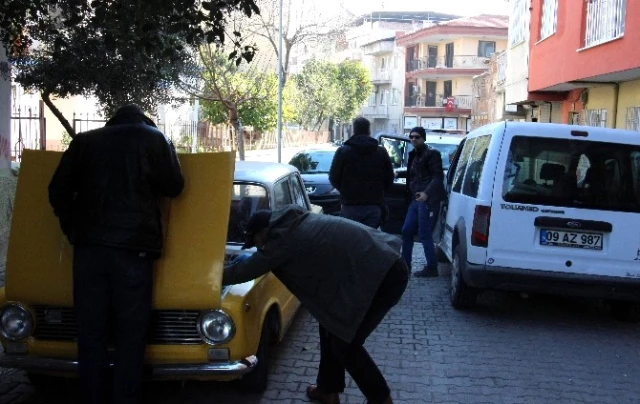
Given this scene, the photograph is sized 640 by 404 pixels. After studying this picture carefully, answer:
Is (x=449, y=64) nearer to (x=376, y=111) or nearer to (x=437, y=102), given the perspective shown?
(x=437, y=102)

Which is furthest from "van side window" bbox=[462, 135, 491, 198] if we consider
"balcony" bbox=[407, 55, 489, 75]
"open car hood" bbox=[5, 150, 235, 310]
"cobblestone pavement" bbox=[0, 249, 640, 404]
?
"balcony" bbox=[407, 55, 489, 75]

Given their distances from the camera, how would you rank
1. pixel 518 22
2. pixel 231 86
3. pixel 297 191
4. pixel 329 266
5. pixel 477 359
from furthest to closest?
pixel 231 86
pixel 518 22
pixel 297 191
pixel 477 359
pixel 329 266

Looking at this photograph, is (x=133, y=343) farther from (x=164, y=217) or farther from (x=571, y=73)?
(x=571, y=73)

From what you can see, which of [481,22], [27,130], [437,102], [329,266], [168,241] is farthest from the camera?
[437,102]

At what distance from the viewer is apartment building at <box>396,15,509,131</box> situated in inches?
2116

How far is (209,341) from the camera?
413 cm

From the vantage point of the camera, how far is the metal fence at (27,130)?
13.0m

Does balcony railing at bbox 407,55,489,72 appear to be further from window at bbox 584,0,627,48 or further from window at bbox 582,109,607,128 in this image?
window at bbox 584,0,627,48

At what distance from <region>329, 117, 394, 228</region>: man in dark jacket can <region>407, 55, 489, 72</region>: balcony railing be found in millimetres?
47553

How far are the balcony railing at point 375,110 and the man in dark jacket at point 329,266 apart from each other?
65.7m

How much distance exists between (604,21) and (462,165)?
6.11 meters

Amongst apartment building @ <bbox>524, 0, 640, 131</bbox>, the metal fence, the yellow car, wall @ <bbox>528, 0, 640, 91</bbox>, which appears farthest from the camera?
the metal fence

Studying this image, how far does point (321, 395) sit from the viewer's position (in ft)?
15.0

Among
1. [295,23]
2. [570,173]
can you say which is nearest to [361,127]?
[570,173]
